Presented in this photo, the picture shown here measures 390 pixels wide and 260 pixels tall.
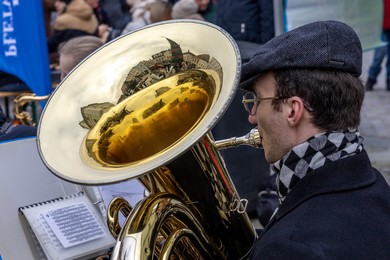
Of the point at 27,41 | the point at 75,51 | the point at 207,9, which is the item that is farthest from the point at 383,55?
the point at 75,51

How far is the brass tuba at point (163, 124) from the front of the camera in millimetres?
1629

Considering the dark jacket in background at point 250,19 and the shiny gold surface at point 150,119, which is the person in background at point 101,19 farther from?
the shiny gold surface at point 150,119

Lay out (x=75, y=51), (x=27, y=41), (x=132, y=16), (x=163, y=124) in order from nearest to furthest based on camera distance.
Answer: (x=163, y=124), (x=75, y=51), (x=27, y=41), (x=132, y=16)

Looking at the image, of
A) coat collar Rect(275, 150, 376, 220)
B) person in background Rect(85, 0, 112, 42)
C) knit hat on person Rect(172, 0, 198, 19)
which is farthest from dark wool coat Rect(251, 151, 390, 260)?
person in background Rect(85, 0, 112, 42)

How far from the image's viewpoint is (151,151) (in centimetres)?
170

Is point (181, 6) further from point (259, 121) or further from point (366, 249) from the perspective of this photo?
point (366, 249)

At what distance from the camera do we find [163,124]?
1.78 m

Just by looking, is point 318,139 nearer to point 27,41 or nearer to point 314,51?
point 314,51

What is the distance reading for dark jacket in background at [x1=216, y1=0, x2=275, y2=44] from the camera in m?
4.13

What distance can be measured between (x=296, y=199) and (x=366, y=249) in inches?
7.7

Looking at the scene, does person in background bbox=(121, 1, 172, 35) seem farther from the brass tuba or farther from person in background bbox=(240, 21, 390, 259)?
person in background bbox=(240, 21, 390, 259)

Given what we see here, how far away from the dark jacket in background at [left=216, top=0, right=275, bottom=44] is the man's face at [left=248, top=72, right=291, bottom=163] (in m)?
2.69

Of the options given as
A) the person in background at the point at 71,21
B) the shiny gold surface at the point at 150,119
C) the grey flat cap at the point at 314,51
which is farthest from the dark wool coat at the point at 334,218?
the person in background at the point at 71,21

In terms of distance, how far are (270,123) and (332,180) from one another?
215 mm
